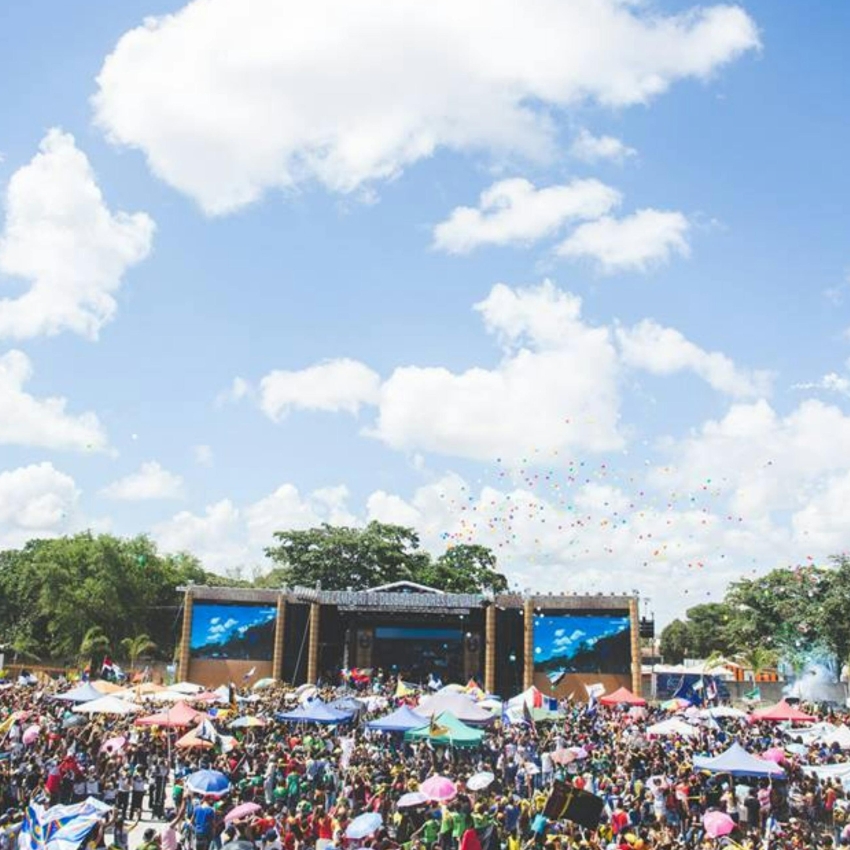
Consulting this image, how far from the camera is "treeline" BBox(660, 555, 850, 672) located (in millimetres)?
52719

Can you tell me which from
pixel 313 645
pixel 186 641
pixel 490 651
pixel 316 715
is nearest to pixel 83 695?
pixel 316 715

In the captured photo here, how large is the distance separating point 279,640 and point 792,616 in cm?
3302

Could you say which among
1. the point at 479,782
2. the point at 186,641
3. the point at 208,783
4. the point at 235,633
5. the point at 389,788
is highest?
the point at 235,633

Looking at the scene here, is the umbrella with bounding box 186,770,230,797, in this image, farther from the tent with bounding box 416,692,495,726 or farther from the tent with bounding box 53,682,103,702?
the tent with bounding box 53,682,103,702

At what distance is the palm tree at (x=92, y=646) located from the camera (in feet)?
179

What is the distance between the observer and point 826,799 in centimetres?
1830

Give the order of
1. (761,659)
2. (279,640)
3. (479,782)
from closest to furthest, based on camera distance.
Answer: (479,782), (279,640), (761,659)

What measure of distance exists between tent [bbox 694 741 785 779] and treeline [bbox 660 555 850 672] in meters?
37.8

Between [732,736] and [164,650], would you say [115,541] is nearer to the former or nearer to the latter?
[164,650]

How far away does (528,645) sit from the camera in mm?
47281

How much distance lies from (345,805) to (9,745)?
391 inches

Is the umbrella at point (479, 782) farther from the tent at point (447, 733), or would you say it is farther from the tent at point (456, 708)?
the tent at point (456, 708)

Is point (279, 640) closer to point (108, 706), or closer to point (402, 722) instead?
point (108, 706)

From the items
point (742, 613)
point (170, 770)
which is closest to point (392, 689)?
point (170, 770)
